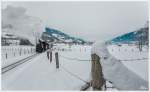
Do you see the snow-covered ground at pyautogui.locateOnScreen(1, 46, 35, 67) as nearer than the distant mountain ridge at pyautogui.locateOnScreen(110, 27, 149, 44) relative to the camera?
No

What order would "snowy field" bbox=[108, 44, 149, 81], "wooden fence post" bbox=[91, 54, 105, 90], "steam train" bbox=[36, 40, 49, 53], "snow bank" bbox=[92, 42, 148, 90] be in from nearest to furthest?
"snow bank" bbox=[92, 42, 148, 90], "wooden fence post" bbox=[91, 54, 105, 90], "snowy field" bbox=[108, 44, 149, 81], "steam train" bbox=[36, 40, 49, 53]

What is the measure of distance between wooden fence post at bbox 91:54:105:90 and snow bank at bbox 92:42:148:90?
0.30ft

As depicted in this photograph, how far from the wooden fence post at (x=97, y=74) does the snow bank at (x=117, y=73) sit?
0.09 meters

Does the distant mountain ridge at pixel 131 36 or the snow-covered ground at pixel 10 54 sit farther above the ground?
the distant mountain ridge at pixel 131 36

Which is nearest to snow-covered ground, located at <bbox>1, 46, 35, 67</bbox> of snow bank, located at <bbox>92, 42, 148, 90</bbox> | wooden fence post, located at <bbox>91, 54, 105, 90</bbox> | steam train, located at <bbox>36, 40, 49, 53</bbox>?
steam train, located at <bbox>36, 40, 49, 53</bbox>

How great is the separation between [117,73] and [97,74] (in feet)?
1.42

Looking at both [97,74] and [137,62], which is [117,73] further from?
[137,62]

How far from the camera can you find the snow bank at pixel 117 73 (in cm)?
Result: 403

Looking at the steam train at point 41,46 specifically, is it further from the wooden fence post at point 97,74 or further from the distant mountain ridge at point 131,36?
the wooden fence post at point 97,74

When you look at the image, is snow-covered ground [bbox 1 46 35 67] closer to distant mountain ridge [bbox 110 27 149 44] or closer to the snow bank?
distant mountain ridge [bbox 110 27 149 44]

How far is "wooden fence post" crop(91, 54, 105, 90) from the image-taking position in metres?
4.33

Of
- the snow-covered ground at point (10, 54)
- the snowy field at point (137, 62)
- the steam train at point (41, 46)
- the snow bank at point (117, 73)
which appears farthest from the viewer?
the steam train at point (41, 46)

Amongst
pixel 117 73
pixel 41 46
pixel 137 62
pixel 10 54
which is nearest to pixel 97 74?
pixel 117 73

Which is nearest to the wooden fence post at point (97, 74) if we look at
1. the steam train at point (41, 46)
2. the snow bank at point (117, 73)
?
the snow bank at point (117, 73)
